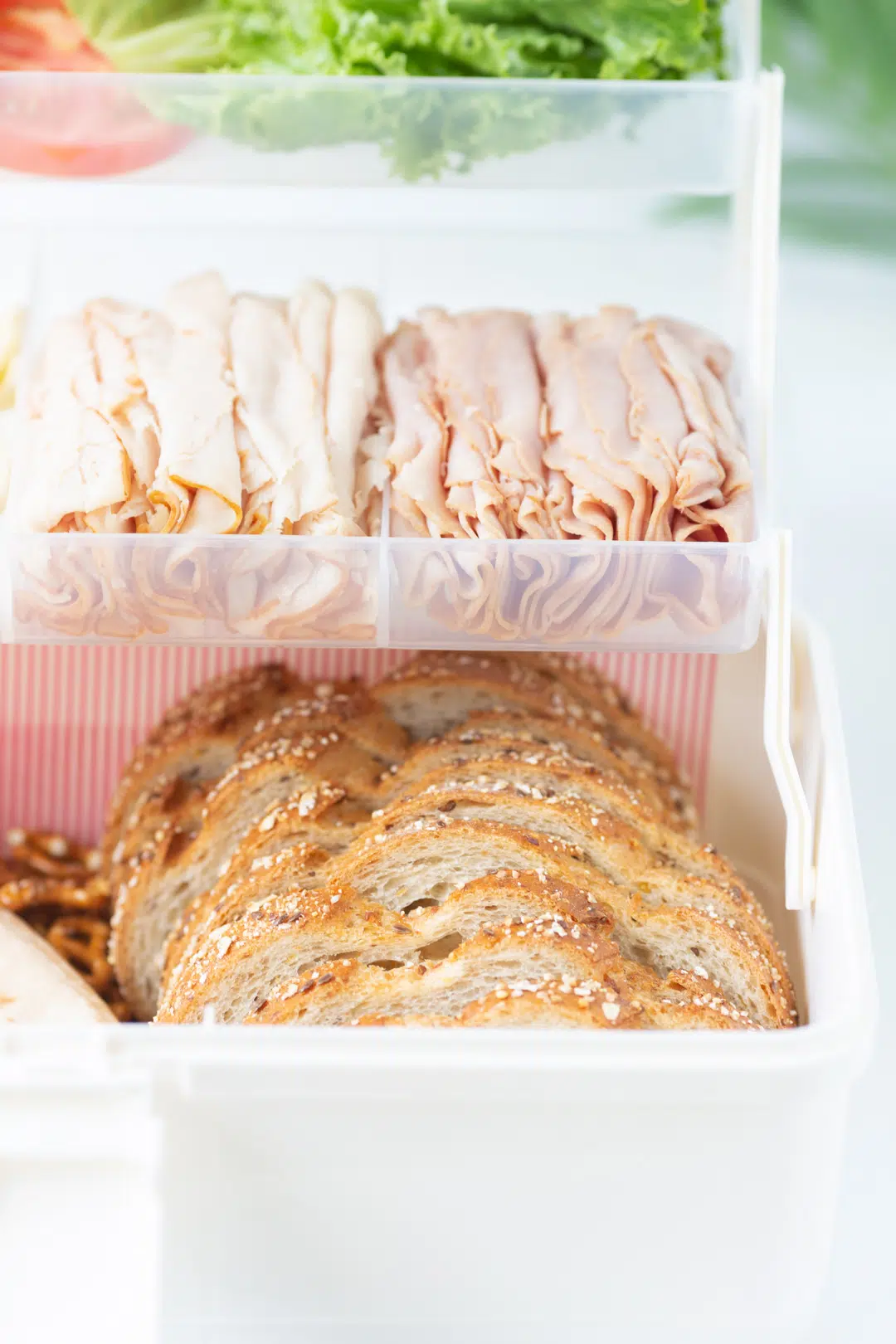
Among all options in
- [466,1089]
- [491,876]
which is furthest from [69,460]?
[466,1089]

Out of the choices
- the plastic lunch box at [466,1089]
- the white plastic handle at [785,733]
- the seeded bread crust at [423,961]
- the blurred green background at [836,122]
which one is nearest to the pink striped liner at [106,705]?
the plastic lunch box at [466,1089]

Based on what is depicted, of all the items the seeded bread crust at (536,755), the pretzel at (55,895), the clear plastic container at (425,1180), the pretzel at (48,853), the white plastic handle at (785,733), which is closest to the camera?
the clear plastic container at (425,1180)

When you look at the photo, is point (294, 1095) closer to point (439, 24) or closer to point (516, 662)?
point (516, 662)

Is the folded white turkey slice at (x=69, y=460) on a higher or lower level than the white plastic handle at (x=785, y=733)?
higher

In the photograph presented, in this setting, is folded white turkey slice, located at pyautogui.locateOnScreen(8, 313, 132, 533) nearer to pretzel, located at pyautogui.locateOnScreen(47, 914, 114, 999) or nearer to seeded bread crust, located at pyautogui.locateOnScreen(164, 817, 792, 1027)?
seeded bread crust, located at pyautogui.locateOnScreen(164, 817, 792, 1027)

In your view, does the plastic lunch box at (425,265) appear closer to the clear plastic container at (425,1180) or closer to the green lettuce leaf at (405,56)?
the green lettuce leaf at (405,56)

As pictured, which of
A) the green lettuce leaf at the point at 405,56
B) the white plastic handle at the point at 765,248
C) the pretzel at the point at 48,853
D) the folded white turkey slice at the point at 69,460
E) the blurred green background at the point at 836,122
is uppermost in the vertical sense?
the blurred green background at the point at 836,122

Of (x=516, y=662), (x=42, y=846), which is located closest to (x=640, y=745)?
(x=516, y=662)
